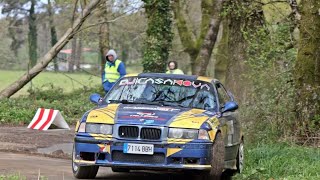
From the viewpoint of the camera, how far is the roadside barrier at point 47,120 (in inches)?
722

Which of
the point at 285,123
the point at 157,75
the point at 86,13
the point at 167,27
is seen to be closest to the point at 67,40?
the point at 86,13

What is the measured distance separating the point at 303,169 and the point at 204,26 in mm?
21571

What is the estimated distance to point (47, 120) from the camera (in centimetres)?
1852

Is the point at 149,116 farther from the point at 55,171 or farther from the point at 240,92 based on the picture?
the point at 240,92

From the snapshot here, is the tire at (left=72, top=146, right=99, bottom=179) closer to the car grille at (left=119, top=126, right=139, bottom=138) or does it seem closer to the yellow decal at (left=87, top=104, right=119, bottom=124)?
the yellow decal at (left=87, top=104, right=119, bottom=124)

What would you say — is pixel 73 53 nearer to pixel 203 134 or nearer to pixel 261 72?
pixel 261 72

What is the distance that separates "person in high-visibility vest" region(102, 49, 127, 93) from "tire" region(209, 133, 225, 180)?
324 inches

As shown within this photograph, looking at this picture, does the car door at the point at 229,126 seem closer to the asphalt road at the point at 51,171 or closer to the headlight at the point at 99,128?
the asphalt road at the point at 51,171

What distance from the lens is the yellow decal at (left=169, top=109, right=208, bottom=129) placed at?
32.4 feet

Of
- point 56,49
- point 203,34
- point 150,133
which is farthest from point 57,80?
point 150,133

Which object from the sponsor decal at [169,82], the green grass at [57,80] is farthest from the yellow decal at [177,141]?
the green grass at [57,80]

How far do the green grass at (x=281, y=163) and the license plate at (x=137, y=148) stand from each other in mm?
2051

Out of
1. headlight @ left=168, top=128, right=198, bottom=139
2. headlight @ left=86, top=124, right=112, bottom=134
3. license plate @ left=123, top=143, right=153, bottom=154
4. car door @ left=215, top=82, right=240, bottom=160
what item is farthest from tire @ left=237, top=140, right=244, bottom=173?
headlight @ left=86, top=124, right=112, bottom=134

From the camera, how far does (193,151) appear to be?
9.77m
